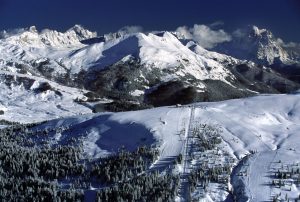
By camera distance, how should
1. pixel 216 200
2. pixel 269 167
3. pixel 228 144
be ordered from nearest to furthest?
pixel 216 200 < pixel 269 167 < pixel 228 144

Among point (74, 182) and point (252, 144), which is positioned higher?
point (252, 144)

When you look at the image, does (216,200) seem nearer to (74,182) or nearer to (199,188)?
(199,188)

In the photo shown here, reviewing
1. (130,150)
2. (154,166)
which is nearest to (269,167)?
(154,166)

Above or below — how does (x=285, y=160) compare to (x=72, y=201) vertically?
above

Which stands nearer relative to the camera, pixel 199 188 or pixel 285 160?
pixel 199 188

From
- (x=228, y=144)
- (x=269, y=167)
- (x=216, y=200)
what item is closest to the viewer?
(x=216, y=200)

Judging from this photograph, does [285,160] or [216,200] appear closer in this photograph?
[216,200]

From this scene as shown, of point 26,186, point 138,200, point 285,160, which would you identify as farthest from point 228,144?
point 26,186

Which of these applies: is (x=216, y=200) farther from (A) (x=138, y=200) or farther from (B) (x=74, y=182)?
(B) (x=74, y=182)
